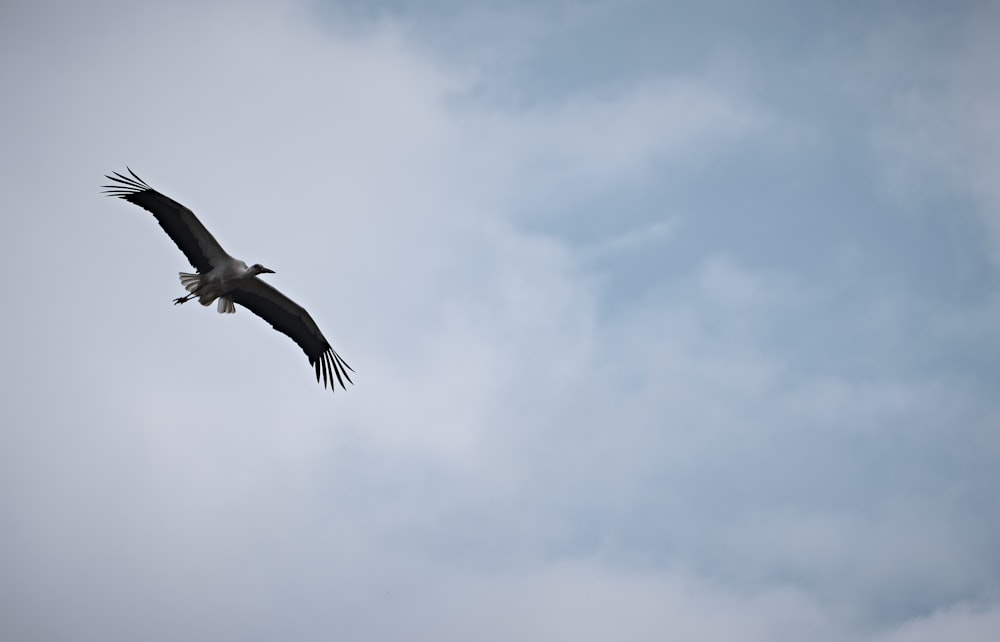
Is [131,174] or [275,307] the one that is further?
[275,307]

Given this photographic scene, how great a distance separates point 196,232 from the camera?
33625 millimetres

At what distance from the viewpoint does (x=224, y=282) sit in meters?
34.7

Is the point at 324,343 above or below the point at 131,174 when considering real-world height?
below

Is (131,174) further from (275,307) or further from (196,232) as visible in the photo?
(275,307)

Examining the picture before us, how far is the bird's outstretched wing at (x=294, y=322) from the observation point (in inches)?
1399

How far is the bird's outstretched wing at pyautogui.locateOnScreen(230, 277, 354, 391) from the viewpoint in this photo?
3553 cm

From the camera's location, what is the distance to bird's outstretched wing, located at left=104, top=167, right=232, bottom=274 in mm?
32938

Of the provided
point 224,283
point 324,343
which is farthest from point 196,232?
point 324,343

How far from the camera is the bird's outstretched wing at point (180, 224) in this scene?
108 feet

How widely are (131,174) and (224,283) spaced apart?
4526 millimetres

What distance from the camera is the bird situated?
33188 mm

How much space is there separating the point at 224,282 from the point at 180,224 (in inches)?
94.4

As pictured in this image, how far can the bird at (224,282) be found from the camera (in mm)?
33188

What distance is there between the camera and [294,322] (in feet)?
119
